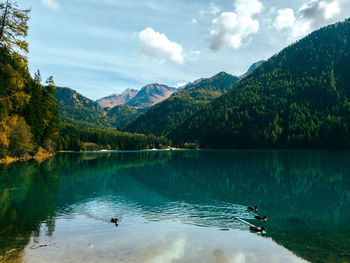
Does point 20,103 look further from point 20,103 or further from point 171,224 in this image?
point 171,224

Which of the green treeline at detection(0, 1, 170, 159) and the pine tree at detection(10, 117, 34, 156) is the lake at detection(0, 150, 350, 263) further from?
the pine tree at detection(10, 117, 34, 156)

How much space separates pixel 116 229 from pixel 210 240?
946 cm

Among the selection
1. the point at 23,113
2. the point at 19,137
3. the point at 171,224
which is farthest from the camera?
the point at 23,113

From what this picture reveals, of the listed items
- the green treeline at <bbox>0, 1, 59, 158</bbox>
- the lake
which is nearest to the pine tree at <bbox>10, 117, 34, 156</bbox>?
the green treeline at <bbox>0, 1, 59, 158</bbox>

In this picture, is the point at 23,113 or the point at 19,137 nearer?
the point at 19,137

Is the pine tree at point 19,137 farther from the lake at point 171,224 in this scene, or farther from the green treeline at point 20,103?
the lake at point 171,224

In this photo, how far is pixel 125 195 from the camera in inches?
1662

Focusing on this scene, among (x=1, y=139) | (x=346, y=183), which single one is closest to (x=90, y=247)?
(x=1, y=139)

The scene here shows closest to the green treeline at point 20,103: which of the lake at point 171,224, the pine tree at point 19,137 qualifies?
the pine tree at point 19,137

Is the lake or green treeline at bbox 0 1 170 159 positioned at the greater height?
green treeline at bbox 0 1 170 159

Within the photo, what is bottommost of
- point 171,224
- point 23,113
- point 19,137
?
point 171,224

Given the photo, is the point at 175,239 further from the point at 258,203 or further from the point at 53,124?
the point at 53,124

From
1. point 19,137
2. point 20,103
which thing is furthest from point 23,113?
point 20,103

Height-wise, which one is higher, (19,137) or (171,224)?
(19,137)
